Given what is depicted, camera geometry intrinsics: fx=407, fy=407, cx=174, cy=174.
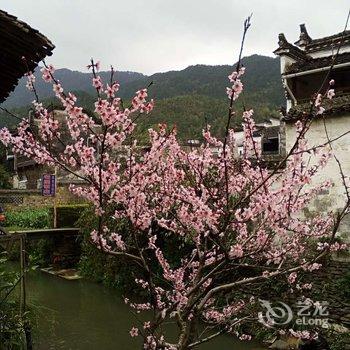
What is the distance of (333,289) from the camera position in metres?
10.4

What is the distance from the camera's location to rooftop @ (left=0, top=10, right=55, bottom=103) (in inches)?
184

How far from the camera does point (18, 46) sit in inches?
203

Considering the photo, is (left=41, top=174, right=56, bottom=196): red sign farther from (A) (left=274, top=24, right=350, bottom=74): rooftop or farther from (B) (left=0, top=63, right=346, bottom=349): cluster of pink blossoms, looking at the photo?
(B) (left=0, top=63, right=346, bottom=349): cluster of pink blossoms

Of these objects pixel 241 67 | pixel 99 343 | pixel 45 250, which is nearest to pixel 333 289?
pixel 99 343

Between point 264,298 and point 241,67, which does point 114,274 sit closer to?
point 264,298

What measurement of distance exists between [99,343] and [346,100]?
945 cm

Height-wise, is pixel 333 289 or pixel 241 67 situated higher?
pixel 241 67

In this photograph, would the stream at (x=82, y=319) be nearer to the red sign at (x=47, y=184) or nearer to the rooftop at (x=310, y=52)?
the red sign at (x=47, y=184)

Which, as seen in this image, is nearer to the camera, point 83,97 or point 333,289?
point 333,289

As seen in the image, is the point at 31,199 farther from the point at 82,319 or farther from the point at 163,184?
the point at 163,184

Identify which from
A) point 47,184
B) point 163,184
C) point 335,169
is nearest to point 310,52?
point 335,169

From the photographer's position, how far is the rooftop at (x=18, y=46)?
15.3 ft

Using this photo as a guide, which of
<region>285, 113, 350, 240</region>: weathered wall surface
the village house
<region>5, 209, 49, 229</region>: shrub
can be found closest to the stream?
<region>285, 113, 350, 240</region>: weathered wall surface

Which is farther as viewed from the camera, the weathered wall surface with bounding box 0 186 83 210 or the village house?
the weathered wall surface with bounding box 0 186 83 210
